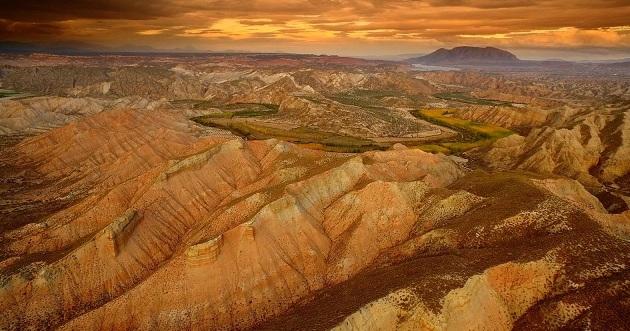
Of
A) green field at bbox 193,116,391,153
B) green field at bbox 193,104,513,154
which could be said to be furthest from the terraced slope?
green field at bbox 193,104,513,154

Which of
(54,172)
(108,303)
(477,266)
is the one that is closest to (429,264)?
(477,266)

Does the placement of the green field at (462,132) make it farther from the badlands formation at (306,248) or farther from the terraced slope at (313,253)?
the terraced slope at (313,253)

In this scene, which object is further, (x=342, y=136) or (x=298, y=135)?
(x=342, y=136)

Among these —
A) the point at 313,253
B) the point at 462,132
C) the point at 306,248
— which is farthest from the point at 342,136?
the point at 313,253

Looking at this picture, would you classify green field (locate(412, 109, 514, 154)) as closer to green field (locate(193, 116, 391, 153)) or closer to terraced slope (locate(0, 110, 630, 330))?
green field (locate(193, 116, 391, 153))

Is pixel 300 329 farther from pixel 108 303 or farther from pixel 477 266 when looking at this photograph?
pixel 108 303

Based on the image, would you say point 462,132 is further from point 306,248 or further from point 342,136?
point 306,248

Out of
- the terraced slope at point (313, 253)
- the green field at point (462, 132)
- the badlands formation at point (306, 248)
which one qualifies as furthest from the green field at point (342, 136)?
the terraced slope at point (313, 253)

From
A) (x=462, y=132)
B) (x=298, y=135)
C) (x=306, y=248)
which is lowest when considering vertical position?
(x=298, y=135)

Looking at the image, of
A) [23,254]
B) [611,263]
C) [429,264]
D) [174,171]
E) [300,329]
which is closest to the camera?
[300,329]

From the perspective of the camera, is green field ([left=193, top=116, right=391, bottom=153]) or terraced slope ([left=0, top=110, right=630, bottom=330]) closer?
terraced slope ([left=0, top=110, right=630, bottom=330])

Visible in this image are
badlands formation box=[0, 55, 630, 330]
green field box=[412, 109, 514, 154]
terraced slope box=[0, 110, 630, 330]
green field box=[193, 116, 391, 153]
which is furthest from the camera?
green field box=[193, 116, 391, 153]
